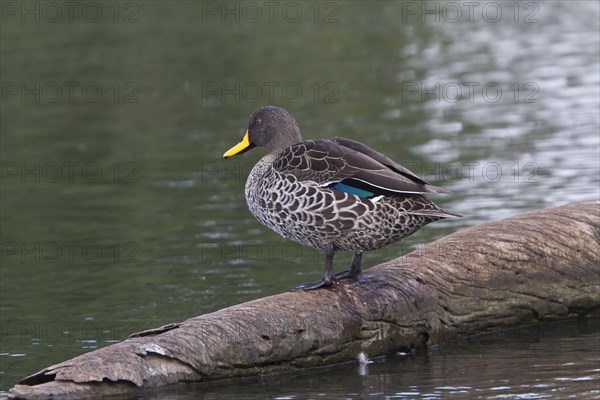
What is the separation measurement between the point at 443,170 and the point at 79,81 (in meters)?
10.8

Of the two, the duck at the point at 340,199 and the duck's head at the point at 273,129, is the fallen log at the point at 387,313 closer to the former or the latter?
the duck at the point at 340,199

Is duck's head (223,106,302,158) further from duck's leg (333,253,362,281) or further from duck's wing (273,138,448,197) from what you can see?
duck's leg (333,253,362,281)

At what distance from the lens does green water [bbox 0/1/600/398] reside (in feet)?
38.3

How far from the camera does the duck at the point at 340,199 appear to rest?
8859 millimetres

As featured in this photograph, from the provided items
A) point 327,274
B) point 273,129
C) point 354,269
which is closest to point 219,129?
point 273,129

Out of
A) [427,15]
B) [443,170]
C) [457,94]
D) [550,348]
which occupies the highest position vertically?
[427,15]

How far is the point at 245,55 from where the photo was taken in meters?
25.9

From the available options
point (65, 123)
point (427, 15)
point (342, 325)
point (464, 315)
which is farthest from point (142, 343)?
point (427, 15)

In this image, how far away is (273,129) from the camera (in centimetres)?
982

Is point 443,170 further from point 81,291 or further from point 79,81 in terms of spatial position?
point 79,81

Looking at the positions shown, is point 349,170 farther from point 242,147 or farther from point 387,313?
point 242,147

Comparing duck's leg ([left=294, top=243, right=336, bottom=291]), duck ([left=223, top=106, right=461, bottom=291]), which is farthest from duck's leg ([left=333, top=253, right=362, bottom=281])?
duck's leg ([left=294, top=243, right=336, bottom=291])

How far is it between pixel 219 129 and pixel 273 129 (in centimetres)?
998

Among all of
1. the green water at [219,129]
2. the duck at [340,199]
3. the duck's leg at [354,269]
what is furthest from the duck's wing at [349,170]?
the green water at [219,129]
